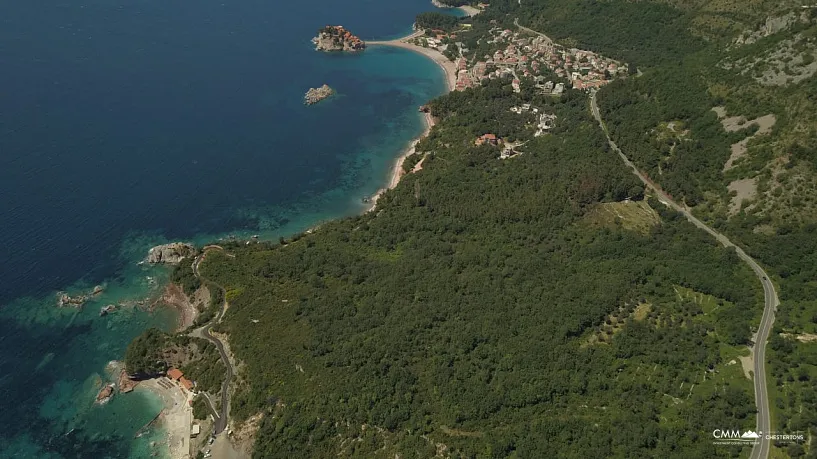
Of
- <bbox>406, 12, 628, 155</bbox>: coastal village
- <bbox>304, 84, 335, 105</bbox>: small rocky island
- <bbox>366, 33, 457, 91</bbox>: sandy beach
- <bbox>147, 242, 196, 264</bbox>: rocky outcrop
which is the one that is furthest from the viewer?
<bbox>366, 33, 457, 91</bbox>: sandy beach

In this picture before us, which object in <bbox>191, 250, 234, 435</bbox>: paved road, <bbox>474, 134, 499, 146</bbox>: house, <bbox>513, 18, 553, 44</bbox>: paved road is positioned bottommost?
<bbox>191, 250, 234, 435</bbox>: paved road

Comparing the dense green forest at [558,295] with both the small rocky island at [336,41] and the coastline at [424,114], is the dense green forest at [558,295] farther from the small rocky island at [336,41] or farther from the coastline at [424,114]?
the small rocky island at [336,41]

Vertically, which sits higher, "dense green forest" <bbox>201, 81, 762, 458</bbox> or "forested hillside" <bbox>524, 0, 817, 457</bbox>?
"forested hillside" <bbox>524, 0, 817, 457</bbox>

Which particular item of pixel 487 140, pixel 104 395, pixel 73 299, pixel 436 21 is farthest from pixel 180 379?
pixel 436 21

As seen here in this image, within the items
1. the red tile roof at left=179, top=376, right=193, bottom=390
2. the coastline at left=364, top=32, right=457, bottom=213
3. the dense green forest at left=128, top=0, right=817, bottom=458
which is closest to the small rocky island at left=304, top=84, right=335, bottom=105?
the coastline at left=364, top=32, right=457, bottom=213

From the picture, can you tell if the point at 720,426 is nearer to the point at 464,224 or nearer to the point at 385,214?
the point at 464,224

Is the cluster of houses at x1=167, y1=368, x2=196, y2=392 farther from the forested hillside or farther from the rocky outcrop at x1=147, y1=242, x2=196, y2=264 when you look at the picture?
the forested hillside

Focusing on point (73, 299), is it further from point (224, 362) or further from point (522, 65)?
point (522, 65)
